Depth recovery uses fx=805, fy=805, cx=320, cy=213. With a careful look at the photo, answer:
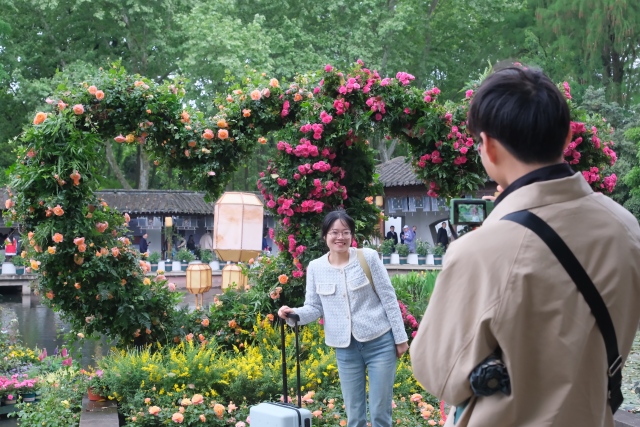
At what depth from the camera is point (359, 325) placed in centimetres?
475

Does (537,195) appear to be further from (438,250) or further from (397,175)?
(397,175)

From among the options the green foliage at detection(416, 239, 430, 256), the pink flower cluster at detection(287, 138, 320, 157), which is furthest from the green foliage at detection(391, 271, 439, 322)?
the green foliage at detection(416, 239, 430, 256)

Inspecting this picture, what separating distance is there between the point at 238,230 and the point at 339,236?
37.2 feet

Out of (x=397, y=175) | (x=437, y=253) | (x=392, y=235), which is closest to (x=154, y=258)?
(x=392, y=235)

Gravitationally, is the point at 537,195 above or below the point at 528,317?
above

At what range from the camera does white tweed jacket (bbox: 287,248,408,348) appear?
15.6 feet

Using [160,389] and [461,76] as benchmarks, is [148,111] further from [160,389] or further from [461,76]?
[461,76]

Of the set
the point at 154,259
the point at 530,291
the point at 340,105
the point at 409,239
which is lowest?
the point at 154,259

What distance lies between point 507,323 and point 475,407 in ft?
0.70

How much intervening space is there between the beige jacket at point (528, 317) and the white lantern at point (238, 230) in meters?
14.2

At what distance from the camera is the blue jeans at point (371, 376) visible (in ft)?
15.5

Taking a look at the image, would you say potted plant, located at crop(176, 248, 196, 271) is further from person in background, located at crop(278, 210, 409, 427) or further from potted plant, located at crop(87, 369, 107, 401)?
person in background, located at crop(278, 210, 409, 427)

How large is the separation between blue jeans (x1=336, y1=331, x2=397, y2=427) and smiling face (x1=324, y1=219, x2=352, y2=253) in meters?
0.56

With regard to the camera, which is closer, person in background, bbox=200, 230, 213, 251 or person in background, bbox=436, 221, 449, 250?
person in background, bbox=436, 221, 449, 250
